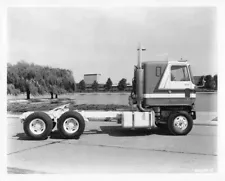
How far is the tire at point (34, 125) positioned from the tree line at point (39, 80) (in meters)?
1.52

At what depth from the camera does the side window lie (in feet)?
29.6

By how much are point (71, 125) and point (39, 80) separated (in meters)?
3.31

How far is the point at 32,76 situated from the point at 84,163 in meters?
5.29

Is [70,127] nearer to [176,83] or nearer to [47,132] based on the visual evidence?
[47,132]

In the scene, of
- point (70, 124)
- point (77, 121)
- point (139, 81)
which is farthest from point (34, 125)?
point (139, 81)

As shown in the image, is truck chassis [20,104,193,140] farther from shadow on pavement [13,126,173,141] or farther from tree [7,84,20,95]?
tree [7,84,20,95]

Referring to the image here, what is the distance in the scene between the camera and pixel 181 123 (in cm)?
910

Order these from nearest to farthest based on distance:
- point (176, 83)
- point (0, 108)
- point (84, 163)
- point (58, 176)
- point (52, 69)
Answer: point (58, 176) → point (84, 163) → point (0, 108) → point (176, 83) → point (52, 69)

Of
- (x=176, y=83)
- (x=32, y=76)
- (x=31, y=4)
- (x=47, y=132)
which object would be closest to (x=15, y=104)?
(x=32, y=76)

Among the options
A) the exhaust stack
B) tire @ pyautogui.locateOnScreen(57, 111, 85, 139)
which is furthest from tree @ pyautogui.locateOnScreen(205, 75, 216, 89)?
tire @ pyautogui.locateOnScreen(57, 111, 85, 139)

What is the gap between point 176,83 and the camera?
356 inches

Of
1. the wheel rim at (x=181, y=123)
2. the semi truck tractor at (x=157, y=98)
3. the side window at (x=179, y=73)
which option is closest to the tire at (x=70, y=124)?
the semi truck tractor at (x=157, y=98)

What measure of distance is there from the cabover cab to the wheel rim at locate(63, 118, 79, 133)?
2296mm

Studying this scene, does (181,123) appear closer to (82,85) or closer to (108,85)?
(108,85)
